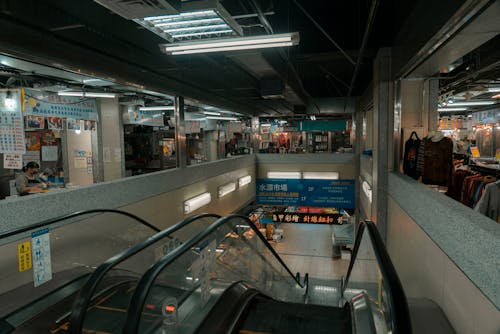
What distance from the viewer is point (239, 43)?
351 cm

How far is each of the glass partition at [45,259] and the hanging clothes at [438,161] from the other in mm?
4544

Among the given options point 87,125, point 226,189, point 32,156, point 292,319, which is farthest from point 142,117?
point 292,319

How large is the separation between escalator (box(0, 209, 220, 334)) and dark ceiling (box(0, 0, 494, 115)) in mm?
2155

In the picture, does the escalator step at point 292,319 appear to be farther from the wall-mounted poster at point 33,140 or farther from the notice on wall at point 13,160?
the wall-mounted poster at point 33,140

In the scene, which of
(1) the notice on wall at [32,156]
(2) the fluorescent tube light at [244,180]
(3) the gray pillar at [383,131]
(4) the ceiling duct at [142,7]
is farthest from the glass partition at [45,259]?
(2) the fluorescent tube light at [244,180]

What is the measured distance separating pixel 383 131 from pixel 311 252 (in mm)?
8175

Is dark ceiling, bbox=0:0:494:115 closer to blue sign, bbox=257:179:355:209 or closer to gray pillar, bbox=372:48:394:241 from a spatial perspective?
gray pillar, bbox=372:48:394:241

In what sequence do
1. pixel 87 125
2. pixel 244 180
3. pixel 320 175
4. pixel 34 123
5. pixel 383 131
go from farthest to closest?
pixel 320 175
pixel 244 180
pixel 87 125
pixel 34 123
pixel 383 131

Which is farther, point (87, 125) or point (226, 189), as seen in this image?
point (226, 189)

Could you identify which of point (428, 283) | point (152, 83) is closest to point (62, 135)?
point (152, 83)

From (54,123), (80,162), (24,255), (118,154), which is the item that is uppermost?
(54,123)

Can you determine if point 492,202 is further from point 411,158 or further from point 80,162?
point 80,162

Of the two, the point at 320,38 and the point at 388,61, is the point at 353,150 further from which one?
the point at 388,61

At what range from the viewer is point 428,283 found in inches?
128
